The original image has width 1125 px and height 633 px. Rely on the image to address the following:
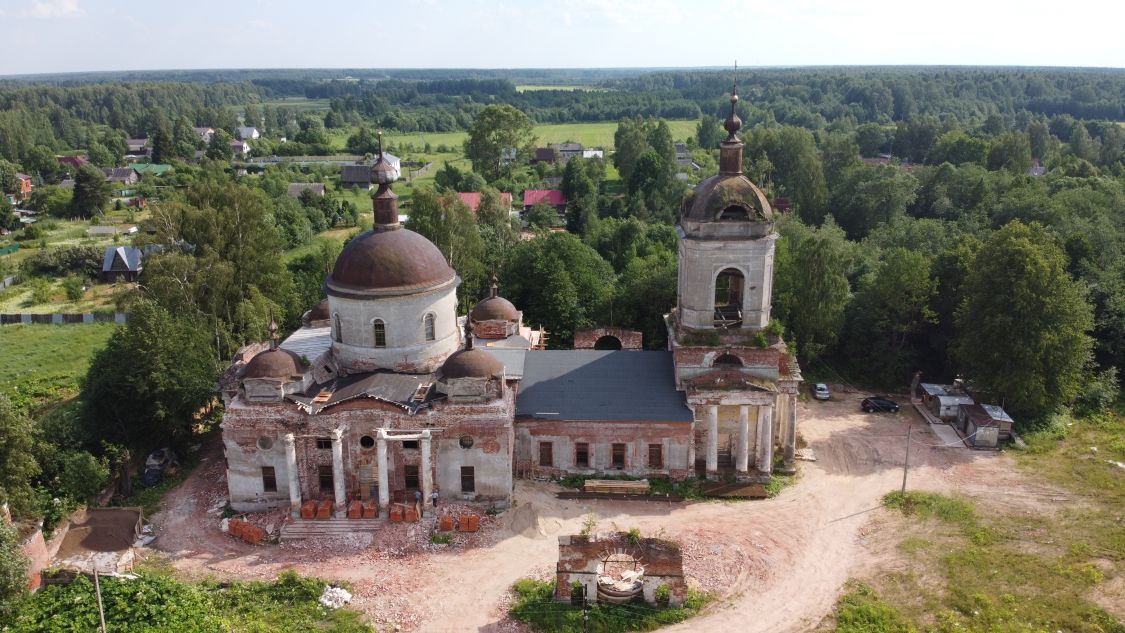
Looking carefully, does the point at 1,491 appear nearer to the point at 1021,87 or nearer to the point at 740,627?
the point at 740,627

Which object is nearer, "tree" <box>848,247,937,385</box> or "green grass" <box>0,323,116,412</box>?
"tree" <box>848,247,937,385</box>

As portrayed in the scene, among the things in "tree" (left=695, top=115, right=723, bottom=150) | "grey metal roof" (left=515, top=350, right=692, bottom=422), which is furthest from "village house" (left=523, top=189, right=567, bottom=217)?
"grey metal roof" (left=515, top=350, right=692, bottom=422)

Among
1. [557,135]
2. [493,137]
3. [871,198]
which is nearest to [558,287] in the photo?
[871,198]

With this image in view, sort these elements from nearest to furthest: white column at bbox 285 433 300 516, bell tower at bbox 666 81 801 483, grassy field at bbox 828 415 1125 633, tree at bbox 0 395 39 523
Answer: grassy field at bbox 828 415 1125 633 < tree at bbox 0 395 39 523 < white column at bbox 285 433 300 516 < bell tower at bbox 666 81 801 483

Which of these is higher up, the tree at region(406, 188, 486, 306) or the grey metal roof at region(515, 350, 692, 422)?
the tree at region(406, 188, 486, 306)

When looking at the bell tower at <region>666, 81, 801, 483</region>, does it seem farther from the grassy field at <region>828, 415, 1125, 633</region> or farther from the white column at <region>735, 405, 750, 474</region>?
the grassy field at <region>828, 415, 1125, 633</region>

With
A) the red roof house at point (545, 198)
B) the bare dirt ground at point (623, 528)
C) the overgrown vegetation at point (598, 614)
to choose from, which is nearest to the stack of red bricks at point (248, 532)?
the bare dirt ground at point (623, 528)

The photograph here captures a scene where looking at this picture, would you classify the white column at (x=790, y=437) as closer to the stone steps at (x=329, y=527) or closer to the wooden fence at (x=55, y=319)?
the stone steps at (x=329, y=527)
